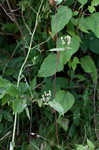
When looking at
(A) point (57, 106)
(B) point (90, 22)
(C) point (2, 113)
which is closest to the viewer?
(A) point (57, 106)

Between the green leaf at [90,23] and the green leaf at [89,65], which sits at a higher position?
the green leaf at [90,23]

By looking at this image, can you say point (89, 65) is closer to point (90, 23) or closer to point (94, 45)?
point (94, 45)

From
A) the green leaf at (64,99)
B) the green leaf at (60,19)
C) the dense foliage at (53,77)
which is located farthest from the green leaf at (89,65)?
the green leaf at (60,19)

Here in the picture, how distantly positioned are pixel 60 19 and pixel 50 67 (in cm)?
22

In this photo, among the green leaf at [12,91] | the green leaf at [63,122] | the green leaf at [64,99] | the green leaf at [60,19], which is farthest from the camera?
the green leaf at [63,122]

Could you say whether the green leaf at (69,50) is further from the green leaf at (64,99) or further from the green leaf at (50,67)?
the green leaf at (64,99)

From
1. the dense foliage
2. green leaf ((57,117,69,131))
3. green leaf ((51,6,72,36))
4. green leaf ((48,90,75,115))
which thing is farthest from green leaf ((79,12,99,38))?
green leaf ((57,117,69,131))

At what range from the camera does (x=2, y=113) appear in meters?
1.25

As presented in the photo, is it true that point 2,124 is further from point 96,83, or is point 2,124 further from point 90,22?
point 90,22

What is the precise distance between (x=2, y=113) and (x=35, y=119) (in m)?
0.19

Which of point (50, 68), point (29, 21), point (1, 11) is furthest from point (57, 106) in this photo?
point (1, 11)

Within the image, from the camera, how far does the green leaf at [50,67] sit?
44.0 inches

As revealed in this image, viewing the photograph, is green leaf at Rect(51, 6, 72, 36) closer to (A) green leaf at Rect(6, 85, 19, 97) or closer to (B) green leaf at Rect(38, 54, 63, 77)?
(B) green leaf at Rect(38, 54, 63, 77)

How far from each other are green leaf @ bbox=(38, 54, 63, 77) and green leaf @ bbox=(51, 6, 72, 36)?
15 cm
